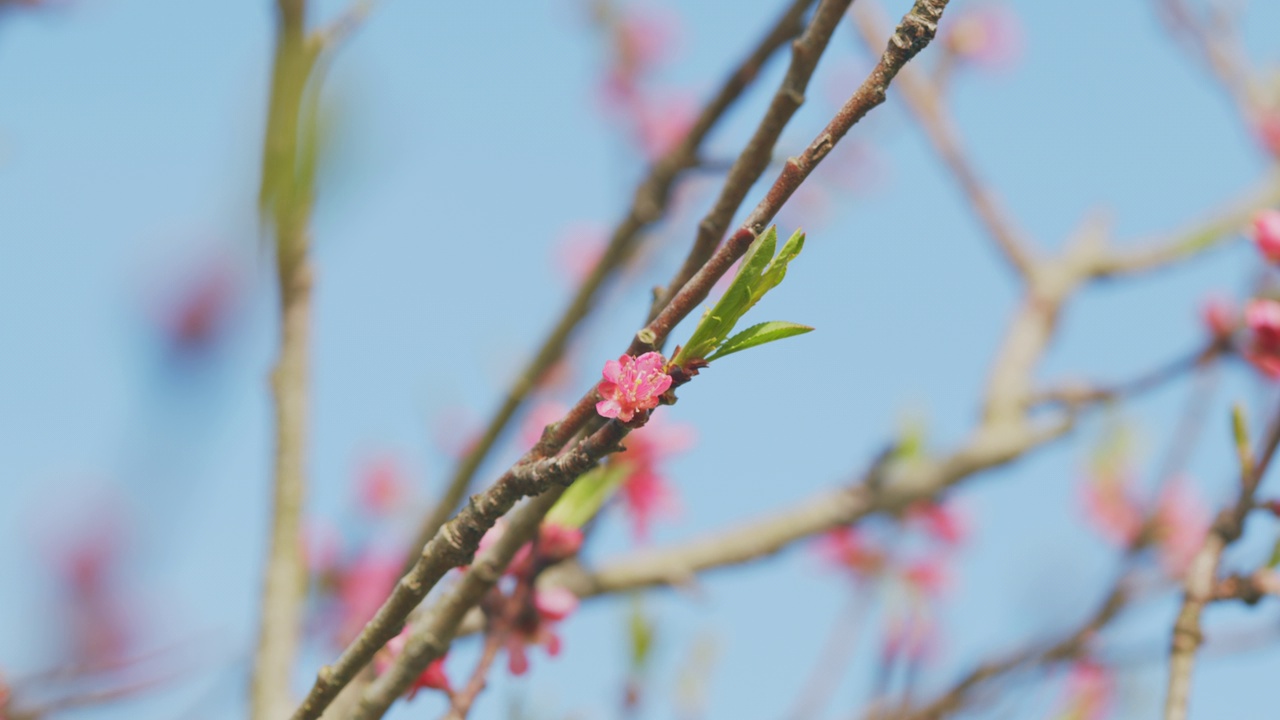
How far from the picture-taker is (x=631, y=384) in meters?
0.75

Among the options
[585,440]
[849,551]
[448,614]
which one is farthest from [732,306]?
[849,551]

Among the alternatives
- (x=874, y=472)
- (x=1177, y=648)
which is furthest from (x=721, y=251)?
(x=874, y=472)

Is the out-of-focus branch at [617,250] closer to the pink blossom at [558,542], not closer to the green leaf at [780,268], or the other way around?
the pink blossom at [558,542]

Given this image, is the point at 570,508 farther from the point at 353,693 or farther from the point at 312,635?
the point at 312,635

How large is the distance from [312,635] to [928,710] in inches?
82.6

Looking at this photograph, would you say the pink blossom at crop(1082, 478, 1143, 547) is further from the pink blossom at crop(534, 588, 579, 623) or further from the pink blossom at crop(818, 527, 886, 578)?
the pink blossom at crop(534, 588, 579, 623)

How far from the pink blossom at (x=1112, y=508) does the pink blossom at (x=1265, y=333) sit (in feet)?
4.34

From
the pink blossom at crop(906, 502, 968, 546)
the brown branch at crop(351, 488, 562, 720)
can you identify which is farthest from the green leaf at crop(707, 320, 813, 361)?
the pink blossom at crop(906, 502, 968, 546)

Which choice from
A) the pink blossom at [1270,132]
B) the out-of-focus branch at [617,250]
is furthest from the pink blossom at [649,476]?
the pink blossom at [1270,132]

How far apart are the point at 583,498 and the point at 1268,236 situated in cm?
106

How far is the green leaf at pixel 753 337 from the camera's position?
0.77 m

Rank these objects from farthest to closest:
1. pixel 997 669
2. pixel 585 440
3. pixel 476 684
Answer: pixel 997 669
pixel 476 684
pixel 585 440

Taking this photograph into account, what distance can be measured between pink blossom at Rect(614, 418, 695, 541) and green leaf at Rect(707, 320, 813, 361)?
88 cm

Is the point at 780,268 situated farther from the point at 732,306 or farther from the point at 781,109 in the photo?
the point at 781,109
